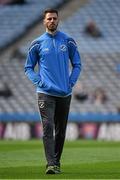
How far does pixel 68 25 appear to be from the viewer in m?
32.1

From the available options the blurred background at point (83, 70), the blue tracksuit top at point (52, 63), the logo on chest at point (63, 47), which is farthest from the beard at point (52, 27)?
the blurred background at point (83, 70)

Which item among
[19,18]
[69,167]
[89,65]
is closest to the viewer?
[69,167]

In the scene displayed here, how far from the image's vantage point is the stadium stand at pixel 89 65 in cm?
2791

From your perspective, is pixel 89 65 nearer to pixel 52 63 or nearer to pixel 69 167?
pixel 69 167

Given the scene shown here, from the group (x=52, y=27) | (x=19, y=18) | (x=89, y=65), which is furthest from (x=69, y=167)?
(x=19, y=18)

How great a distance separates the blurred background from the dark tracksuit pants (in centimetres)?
1338

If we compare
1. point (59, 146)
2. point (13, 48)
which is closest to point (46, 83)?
point (59, 146)

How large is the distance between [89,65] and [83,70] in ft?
1.02

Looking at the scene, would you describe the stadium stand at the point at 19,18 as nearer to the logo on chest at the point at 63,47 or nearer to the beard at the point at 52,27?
the logo on chest at the point at 63,47

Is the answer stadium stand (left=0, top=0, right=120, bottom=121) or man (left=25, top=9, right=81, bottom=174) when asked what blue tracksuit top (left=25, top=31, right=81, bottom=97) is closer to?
man (left=25, top=9, right=81, bottom=174)

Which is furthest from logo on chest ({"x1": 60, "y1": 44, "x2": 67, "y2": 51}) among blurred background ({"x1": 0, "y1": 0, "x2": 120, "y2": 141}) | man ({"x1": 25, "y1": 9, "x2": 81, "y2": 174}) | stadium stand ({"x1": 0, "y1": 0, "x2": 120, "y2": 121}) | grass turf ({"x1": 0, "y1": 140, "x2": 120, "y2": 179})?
stadium stand ({"x1": 0, "y1": 0, "x2": 120, "y2": 121})

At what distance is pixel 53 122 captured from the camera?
10.1 m

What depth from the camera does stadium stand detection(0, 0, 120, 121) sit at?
27906 millimetres

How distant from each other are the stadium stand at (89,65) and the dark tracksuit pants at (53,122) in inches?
596
